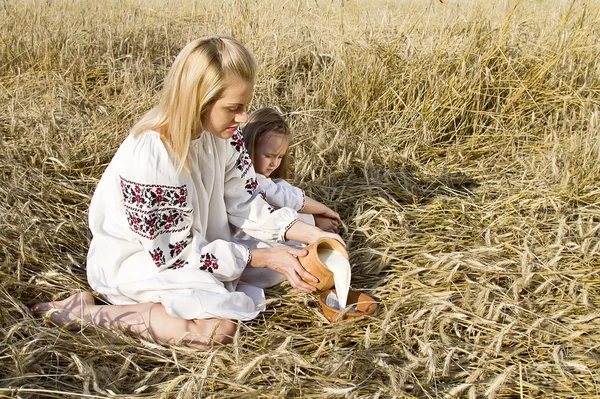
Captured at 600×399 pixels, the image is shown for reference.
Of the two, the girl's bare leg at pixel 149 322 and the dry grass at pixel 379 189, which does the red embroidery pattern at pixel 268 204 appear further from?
the girl's bare leg at pixel 149 322

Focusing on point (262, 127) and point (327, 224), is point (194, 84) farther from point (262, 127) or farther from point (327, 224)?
point (327, 224)

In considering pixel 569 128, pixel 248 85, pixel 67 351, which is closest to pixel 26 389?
pixel 67 351

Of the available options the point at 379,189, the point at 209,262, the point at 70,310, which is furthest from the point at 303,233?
the point at 70,310

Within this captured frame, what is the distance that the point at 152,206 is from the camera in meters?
1.74

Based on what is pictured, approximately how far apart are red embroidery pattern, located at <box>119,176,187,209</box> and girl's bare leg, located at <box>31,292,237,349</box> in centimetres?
33

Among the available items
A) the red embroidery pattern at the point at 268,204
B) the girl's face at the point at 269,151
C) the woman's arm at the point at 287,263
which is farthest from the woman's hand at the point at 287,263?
the girl's face at the point at 269,151

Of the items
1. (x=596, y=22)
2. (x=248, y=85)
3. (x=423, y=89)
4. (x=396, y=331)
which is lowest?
(x=396, y=331)

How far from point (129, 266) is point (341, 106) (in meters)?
1.79

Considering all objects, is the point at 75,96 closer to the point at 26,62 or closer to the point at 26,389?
the point at 26,62

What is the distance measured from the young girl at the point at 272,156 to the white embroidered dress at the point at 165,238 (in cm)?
31

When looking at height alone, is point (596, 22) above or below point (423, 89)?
Result: above

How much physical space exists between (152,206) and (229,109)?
37 centimetres

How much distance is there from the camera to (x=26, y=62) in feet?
12.2

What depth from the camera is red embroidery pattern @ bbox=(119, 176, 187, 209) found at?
1.72 m
